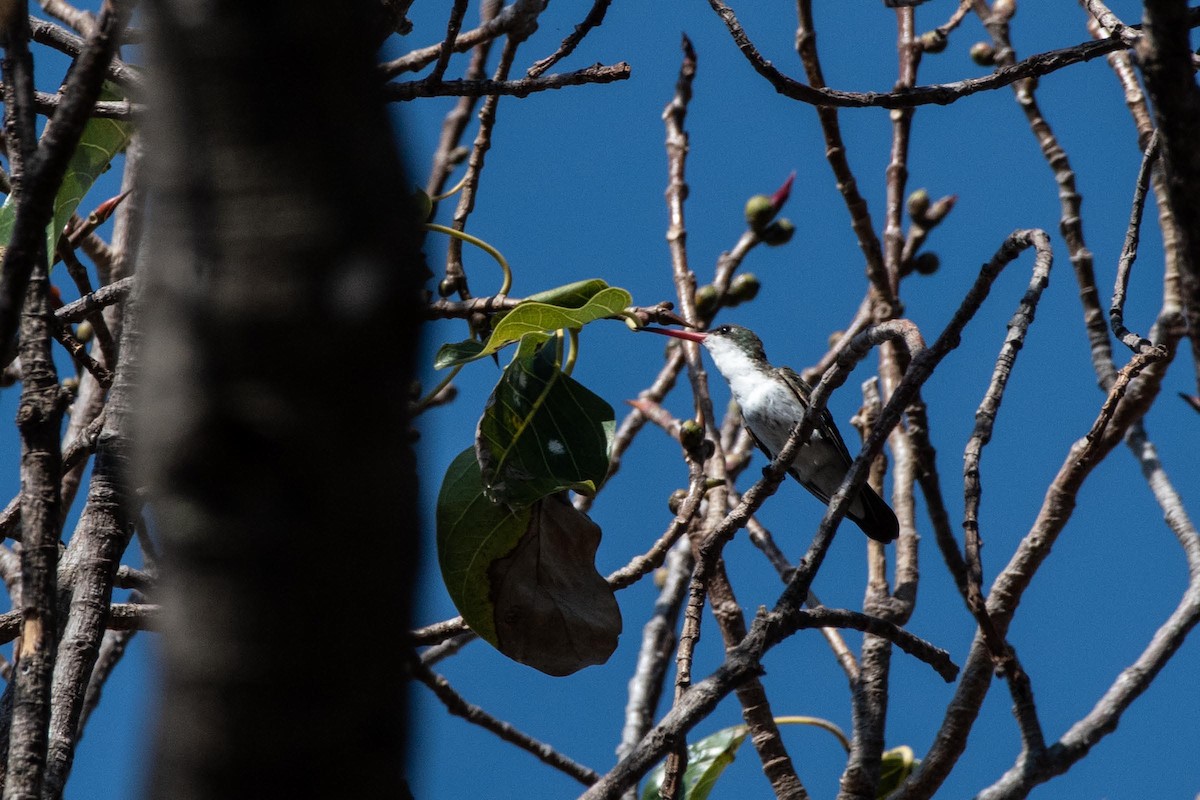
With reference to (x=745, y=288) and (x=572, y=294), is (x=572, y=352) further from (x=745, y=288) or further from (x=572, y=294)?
(x=745, y=288)

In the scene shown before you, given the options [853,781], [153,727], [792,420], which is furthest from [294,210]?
[792,420]

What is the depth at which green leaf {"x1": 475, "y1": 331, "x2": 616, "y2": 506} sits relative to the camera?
2346 millimetres

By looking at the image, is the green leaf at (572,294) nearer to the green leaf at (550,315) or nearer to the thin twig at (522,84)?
the green leaf at (550,315)

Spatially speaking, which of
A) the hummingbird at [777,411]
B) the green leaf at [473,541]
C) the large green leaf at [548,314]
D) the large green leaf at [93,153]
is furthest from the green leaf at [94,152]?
the hummingbird at [777,411]

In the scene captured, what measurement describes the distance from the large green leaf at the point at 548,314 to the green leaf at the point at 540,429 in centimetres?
5

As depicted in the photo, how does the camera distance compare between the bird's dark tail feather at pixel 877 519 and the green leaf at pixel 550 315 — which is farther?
the bird's dark tail feather at pixel 877 519

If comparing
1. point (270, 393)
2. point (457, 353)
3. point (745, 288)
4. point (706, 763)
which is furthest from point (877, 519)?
point (270, 393)

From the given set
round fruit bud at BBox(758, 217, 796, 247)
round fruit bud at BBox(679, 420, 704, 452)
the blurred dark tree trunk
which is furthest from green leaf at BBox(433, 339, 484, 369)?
round fruit bud at BBox(758, 217, 796, 247)

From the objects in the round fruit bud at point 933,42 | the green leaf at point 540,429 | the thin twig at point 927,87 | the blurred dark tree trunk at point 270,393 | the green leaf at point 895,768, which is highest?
the round fruit bud at point 933,42

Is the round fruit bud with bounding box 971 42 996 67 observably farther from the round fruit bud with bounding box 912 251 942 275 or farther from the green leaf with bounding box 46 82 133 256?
the green leaf with bounding box 46 82 133 256

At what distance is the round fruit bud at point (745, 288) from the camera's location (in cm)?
404

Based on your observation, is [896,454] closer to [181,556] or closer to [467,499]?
[467,499]

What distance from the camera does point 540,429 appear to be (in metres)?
2.37

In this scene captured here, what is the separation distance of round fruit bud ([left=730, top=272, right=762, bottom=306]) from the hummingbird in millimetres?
402
